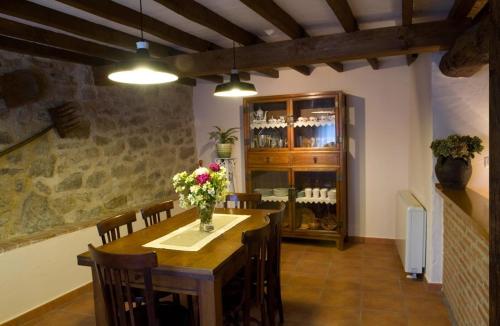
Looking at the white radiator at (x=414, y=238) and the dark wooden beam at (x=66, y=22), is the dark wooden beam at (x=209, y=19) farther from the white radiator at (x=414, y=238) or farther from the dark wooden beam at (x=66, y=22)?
the white radiator at (x=414, y=238)

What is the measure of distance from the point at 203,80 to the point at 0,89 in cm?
257

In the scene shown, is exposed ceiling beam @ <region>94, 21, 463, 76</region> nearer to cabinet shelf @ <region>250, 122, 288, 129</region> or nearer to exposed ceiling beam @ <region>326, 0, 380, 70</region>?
exposed ceiling beam @ <region>326, 0, 380, 70</region>

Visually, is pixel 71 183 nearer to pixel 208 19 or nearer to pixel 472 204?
pixel 208 19

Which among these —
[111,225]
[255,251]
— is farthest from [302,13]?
[111,225]

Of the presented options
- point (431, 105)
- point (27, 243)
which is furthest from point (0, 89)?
point (431, 105)

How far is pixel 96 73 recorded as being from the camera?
3.51m

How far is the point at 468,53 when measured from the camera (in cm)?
220

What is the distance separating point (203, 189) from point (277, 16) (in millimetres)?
1251

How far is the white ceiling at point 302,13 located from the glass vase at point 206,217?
52.0 inches

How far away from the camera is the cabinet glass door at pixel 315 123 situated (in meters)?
4.12

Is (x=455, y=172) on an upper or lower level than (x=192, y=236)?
upper

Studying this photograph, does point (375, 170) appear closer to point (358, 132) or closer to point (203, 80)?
point (358, 132)

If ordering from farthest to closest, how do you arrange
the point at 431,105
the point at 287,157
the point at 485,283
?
the point at 287,157
the point at 431,105
the point at 485,283

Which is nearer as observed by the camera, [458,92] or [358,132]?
[458,92]
